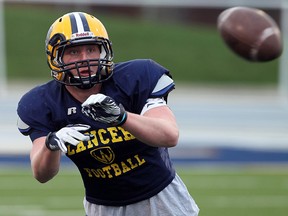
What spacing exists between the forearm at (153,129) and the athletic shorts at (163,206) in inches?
14.4

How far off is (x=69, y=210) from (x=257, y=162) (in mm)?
2892

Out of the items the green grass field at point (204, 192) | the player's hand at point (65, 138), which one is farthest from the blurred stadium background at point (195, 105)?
the player's hand at point (65, 138)

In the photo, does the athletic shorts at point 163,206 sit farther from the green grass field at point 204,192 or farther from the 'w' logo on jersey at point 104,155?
the green grass field at point 204,192

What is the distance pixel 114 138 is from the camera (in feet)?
10.6

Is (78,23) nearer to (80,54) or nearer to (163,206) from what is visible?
(80,54)

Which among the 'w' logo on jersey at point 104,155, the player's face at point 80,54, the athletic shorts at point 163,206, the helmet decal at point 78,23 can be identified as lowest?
the athletic shorts at point 163,206

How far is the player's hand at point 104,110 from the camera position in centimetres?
286

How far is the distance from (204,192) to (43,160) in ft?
13.7

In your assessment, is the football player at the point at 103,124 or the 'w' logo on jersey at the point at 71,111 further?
the 'w' logo on jersey at the point at 71,111

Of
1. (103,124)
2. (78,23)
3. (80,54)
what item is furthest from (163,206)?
(78,23)

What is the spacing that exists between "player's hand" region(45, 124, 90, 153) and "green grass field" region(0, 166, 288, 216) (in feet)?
10.9

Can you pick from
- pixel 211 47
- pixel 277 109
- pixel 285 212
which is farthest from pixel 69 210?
pixel 211 47

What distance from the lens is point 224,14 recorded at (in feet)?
15.7

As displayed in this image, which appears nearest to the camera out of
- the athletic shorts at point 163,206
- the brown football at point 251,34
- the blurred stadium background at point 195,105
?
the athletic shorts at point 163,206
